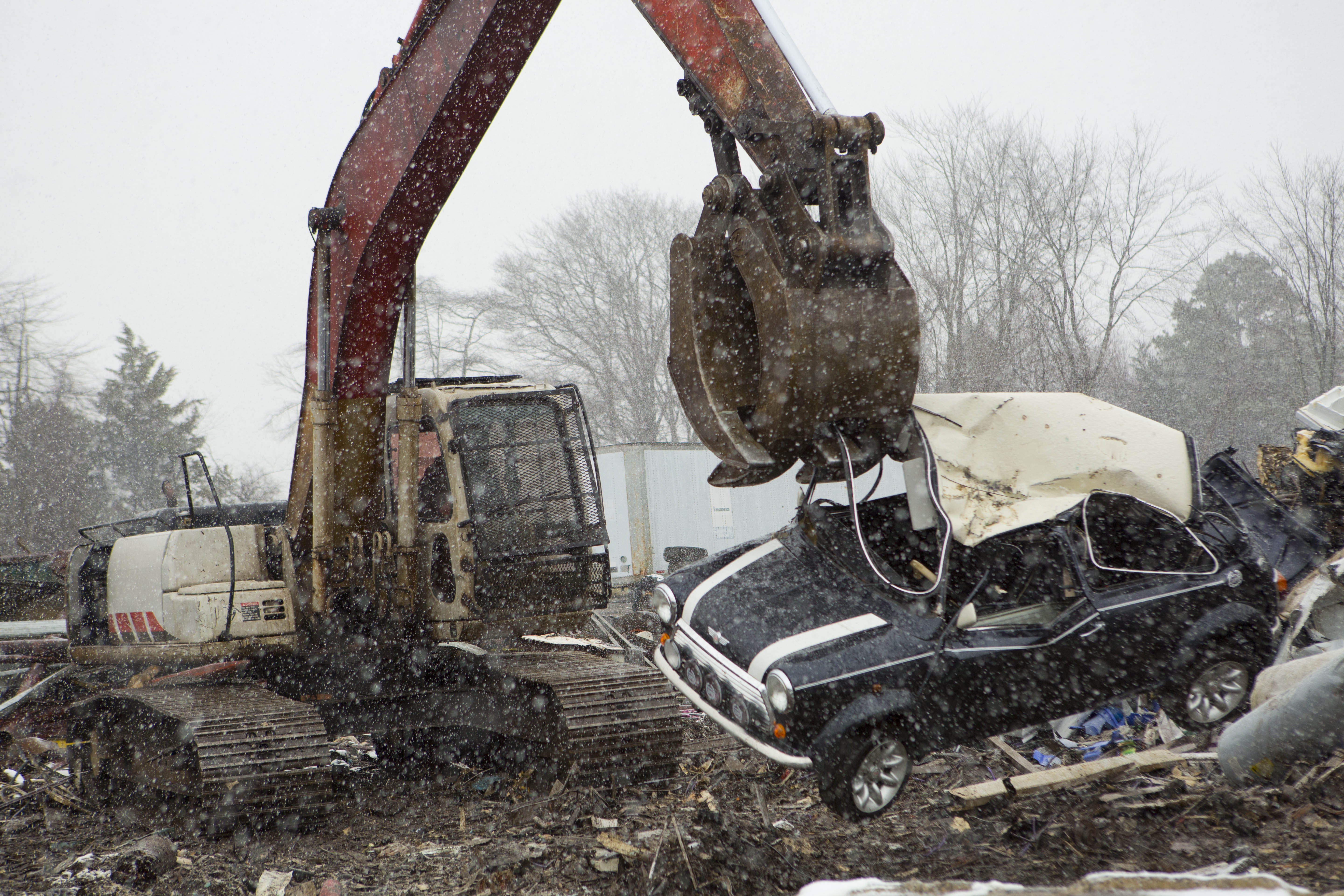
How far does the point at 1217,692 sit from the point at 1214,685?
0.06 metres

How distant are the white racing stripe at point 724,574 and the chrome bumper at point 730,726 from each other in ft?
1.04

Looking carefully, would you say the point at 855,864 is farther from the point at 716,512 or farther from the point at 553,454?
the point at 716,512

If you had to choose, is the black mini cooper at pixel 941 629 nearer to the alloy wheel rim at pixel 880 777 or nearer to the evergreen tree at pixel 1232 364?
the alloy wheel rim at pixel 880 777

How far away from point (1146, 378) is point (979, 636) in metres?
26.0

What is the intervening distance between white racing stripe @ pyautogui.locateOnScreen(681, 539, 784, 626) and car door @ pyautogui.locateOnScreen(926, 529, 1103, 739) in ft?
3.59

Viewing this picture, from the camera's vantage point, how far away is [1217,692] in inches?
215

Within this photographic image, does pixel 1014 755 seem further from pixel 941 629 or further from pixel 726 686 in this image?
pixel 726 686

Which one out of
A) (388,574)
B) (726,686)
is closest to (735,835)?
(726,686)

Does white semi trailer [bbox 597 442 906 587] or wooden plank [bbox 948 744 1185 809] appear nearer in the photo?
wooden plank [bbox 948 744 1185 809]

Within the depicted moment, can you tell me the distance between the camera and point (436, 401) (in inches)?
251

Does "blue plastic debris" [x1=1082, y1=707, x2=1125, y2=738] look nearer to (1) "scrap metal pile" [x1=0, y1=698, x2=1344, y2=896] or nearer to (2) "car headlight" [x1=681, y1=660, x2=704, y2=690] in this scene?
(1) "scrap metal pile" [x1=0, y1=698, x2=1344, y2=896]

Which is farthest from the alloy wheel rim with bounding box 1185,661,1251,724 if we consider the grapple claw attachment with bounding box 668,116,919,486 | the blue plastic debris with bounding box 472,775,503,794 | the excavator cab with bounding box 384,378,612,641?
the blue plastic debris with bounding box 472,775,503,794

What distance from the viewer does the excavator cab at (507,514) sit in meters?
6.18

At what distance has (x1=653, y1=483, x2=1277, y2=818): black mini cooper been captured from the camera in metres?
4.44
